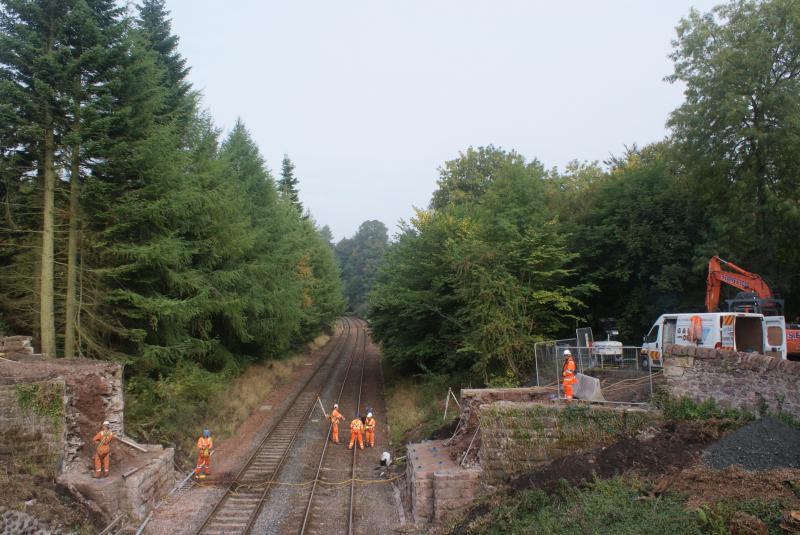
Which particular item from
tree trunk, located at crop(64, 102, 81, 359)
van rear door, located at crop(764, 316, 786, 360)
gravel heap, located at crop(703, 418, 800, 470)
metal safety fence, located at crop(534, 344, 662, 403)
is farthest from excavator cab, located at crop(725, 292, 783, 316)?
tree trunk, located at crop(64, 102, 81, 359)

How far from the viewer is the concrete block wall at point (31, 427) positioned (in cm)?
1064

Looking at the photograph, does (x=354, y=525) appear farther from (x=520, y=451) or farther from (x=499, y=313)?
(x=499, y=313)

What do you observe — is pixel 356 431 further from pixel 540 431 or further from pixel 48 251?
pixel 48 251

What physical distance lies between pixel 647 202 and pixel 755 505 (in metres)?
19.8

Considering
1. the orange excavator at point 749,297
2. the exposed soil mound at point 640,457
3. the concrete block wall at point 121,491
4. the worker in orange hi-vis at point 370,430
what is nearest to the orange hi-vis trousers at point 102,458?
the concrete block wall at point 121,491

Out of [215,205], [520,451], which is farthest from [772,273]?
[215,205]

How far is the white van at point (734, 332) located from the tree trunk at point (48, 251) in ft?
58.8

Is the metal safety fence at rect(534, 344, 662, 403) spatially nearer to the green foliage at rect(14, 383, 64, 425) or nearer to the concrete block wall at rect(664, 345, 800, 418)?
the concrete block wall at rect(664, 345, 800, 418)

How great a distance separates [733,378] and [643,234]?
15154mm

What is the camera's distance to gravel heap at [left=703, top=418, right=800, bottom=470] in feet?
26.6

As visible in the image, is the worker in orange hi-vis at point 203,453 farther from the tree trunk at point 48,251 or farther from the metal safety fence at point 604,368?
the metal safety fence at point 604,368

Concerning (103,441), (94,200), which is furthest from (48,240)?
(103,441)

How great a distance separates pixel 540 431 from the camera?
437 inches

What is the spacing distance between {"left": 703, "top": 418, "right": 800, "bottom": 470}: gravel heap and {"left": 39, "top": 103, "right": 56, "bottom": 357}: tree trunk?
15993 millimetres
